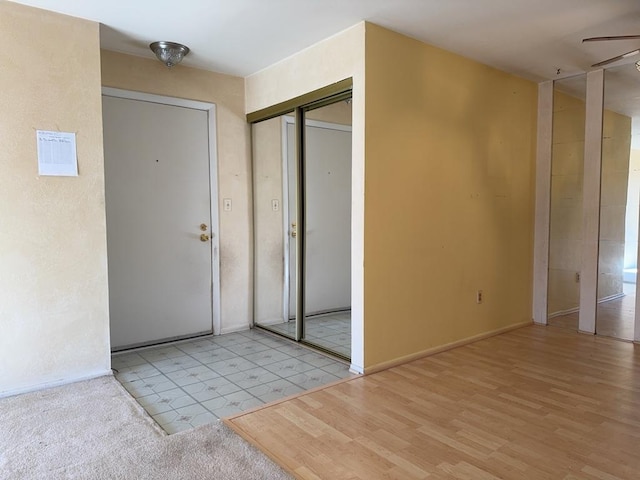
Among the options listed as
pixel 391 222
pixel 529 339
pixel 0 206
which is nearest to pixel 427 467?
pixel 391 222

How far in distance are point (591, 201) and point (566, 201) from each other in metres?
0.27

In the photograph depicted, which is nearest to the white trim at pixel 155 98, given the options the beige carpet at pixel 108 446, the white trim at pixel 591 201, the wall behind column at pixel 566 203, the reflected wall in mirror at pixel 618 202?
the beige carpet at pixel 108 446

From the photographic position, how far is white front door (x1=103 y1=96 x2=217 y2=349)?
3.64 metres

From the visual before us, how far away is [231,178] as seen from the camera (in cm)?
418

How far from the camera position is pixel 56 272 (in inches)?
113

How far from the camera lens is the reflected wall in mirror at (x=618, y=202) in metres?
4.07

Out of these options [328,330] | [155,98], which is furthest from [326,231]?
[155,98]

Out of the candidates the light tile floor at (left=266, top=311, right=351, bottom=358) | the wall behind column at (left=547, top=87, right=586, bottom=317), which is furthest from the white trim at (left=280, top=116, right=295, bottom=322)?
the wall behind column at (left=547, top=87, right=586, bottom=317)

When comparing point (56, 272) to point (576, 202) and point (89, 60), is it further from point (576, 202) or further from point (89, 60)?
point (576, 202)

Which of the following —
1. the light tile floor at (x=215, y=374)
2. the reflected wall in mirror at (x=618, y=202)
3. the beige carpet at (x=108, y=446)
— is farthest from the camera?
the reflected wall in mirror at (x=618, y=202)

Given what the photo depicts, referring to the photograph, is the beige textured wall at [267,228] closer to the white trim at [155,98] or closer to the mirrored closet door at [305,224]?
the mirrored closet door at [305,224]

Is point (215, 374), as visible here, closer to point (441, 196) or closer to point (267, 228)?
point (267, 228)

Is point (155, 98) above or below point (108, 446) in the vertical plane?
above

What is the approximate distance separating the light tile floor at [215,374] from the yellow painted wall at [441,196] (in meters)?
0.58
